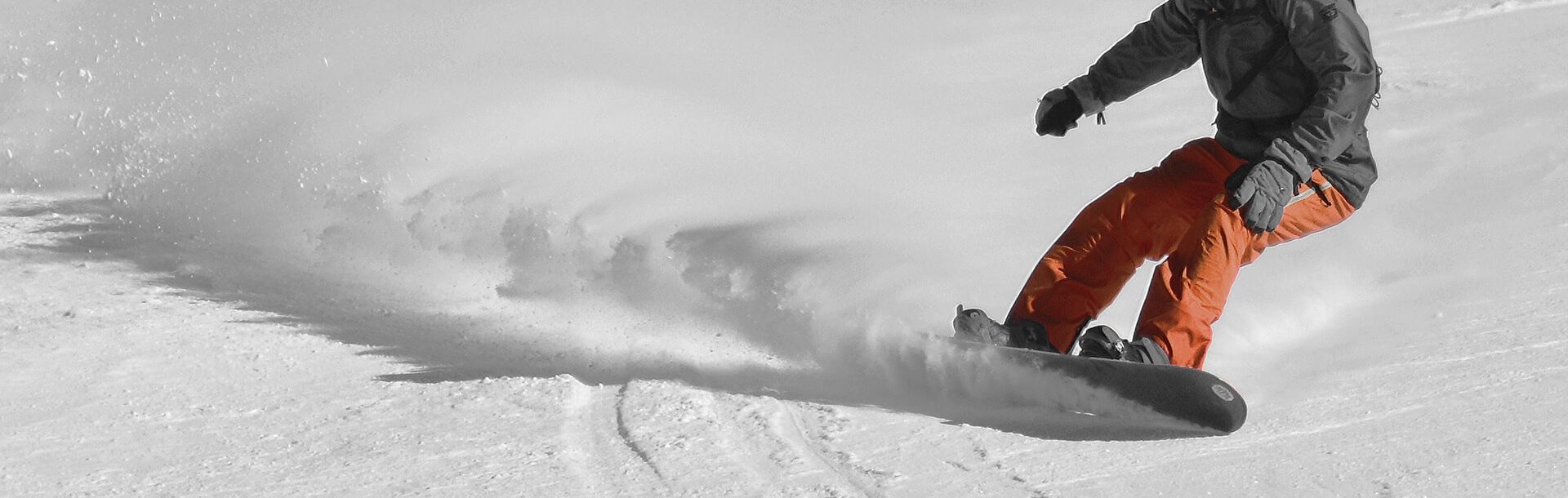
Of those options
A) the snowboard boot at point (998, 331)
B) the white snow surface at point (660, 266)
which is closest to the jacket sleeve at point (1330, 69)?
the white snow surface at point (660, 266)

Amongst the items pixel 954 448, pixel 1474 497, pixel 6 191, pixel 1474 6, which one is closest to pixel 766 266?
pixel 954 448

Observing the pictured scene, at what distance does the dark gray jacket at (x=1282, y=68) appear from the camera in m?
3.87

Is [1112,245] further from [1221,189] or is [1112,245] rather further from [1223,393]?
[1223,393]

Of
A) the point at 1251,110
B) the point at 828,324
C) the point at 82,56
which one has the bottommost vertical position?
the point at 828,324

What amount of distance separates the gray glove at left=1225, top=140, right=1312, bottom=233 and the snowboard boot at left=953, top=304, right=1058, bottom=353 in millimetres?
587

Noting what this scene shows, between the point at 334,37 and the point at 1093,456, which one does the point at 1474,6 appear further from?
the point at 1093,456

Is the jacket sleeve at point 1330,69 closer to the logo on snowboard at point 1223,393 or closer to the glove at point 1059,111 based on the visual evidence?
the logo on snowboard at point 1223,393

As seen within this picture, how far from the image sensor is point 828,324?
4.46 m

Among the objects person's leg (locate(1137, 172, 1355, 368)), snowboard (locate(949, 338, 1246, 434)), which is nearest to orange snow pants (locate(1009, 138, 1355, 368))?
person's leg (locate(1137, 172, 1355, 368))

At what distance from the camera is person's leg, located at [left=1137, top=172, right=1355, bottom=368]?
3.79 m

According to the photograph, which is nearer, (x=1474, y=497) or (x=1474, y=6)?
(x=1474, y=497)

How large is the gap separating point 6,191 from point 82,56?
1.13 meters

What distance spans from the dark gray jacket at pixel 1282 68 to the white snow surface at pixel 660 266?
59 centimetres

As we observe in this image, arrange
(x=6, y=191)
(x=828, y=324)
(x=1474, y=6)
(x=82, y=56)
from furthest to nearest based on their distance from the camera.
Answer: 1. (x=1474, y=6)
2. (x=82, y=56)
3. (x=6, y=191)
4. (x=828, y=324)
